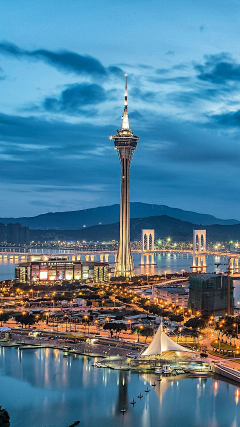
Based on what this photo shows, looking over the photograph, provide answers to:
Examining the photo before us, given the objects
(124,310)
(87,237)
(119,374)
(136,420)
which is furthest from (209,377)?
(87,237)

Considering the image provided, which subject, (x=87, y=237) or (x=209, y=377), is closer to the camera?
(x=209, y=377)

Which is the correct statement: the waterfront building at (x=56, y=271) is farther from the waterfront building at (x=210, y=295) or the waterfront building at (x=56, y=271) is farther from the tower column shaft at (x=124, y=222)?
the waterfront building at (x=210, y=295)

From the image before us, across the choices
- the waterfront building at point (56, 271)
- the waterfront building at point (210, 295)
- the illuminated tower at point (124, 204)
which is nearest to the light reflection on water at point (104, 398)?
the waterfront building at point (210, 295)

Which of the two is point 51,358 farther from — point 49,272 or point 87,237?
point 87,237

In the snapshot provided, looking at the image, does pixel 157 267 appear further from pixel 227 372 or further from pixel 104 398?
pixel 104 398

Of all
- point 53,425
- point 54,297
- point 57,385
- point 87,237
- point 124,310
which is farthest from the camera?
point 87,237
